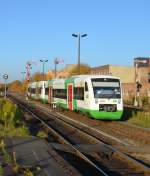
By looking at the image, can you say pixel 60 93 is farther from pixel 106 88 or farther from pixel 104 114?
pixel 104 114

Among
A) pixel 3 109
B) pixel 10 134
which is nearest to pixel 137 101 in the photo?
pixel 3 109

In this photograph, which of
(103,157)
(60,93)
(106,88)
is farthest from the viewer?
(60,93)

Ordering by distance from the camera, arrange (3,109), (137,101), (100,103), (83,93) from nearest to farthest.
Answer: (3,109) < (100,103) < (83,93) < (137,101)

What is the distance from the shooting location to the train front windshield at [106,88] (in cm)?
2958

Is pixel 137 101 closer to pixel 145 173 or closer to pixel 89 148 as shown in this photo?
pixel 89 148

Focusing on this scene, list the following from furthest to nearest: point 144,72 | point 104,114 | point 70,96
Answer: point 144,72 < point 70,96 < point 104,114

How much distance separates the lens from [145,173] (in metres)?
12.2

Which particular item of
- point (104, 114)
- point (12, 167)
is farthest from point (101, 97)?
point (12, 167)

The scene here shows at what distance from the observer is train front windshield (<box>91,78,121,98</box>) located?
97.0 feet

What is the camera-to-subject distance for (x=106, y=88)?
29859mm

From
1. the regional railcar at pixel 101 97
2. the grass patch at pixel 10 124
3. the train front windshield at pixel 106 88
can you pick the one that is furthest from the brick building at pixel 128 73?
the grass patch at pixel 10 124

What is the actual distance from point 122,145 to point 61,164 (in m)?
6.43

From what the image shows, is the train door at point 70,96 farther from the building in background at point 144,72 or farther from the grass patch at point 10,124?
the building in background at point 144,72

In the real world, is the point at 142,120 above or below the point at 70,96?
below
